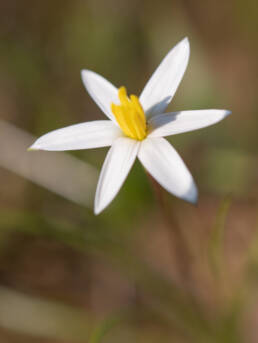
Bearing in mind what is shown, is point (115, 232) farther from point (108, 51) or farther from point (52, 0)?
point (52, 0)

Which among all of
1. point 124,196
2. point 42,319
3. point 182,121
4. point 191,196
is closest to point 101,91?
point 182,121

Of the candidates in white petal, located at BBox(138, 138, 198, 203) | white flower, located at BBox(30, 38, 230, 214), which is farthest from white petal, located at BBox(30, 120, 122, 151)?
white petal, located at BBox(138, 138, 198, 203)

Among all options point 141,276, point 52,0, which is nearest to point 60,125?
A: point 52,0

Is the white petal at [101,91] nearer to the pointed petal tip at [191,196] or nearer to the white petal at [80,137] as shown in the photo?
the white petal at [80,137]

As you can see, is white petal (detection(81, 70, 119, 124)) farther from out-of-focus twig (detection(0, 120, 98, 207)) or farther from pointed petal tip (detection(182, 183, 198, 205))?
out-of-focus twig (detection(0, 120, 98, 207))

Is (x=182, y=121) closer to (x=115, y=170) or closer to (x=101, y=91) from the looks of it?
(x=115, y=170)
